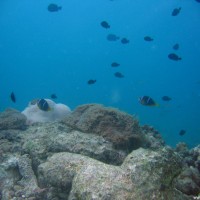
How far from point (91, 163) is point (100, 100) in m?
115

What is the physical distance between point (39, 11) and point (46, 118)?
11787cm

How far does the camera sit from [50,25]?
12775 cm

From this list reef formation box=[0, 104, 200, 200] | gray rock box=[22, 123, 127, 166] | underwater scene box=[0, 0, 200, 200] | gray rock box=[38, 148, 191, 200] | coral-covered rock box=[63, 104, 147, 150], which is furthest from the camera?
coral-covered rock box=[63, 104, 147, 150]

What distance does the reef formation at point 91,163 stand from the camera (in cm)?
458

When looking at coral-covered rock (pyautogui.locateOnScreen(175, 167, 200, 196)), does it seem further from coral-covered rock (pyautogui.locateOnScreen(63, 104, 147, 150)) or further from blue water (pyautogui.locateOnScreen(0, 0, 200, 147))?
blue water (pyautogui.locateOnScreen(0, 0, 200, 147))

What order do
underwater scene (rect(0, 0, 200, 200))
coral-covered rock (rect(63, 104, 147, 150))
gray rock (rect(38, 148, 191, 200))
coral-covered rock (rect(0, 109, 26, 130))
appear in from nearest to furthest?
gray rock (rect(38, 148, 191, 200))
underwater scene (rect(0, 0, 200, 200))
coral-covered rock (rect(63, 104, 147, 150))
coral-covered rock (rect(0, 109, 26, 130))

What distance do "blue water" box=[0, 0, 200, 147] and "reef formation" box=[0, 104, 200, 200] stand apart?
3501 inches

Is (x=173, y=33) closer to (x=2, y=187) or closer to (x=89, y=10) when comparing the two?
(x=89, y=10)

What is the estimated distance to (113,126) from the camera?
291 inches

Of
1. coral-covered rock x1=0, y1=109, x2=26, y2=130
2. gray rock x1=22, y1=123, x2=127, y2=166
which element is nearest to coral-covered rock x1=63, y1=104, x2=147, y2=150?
gray rock x1=22, y1=123, x2=127, y2=166

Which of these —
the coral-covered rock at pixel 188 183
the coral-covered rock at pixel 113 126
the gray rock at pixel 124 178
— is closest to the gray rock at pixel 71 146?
the coral-covered rock at pixel 113 126

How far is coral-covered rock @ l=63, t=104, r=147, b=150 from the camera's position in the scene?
274 inches

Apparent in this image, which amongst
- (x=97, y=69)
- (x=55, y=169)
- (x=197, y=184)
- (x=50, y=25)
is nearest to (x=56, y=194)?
(x=55, y=169)

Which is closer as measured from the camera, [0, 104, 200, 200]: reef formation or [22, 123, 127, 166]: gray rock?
[0, 104, 200, 200]: reef formation
